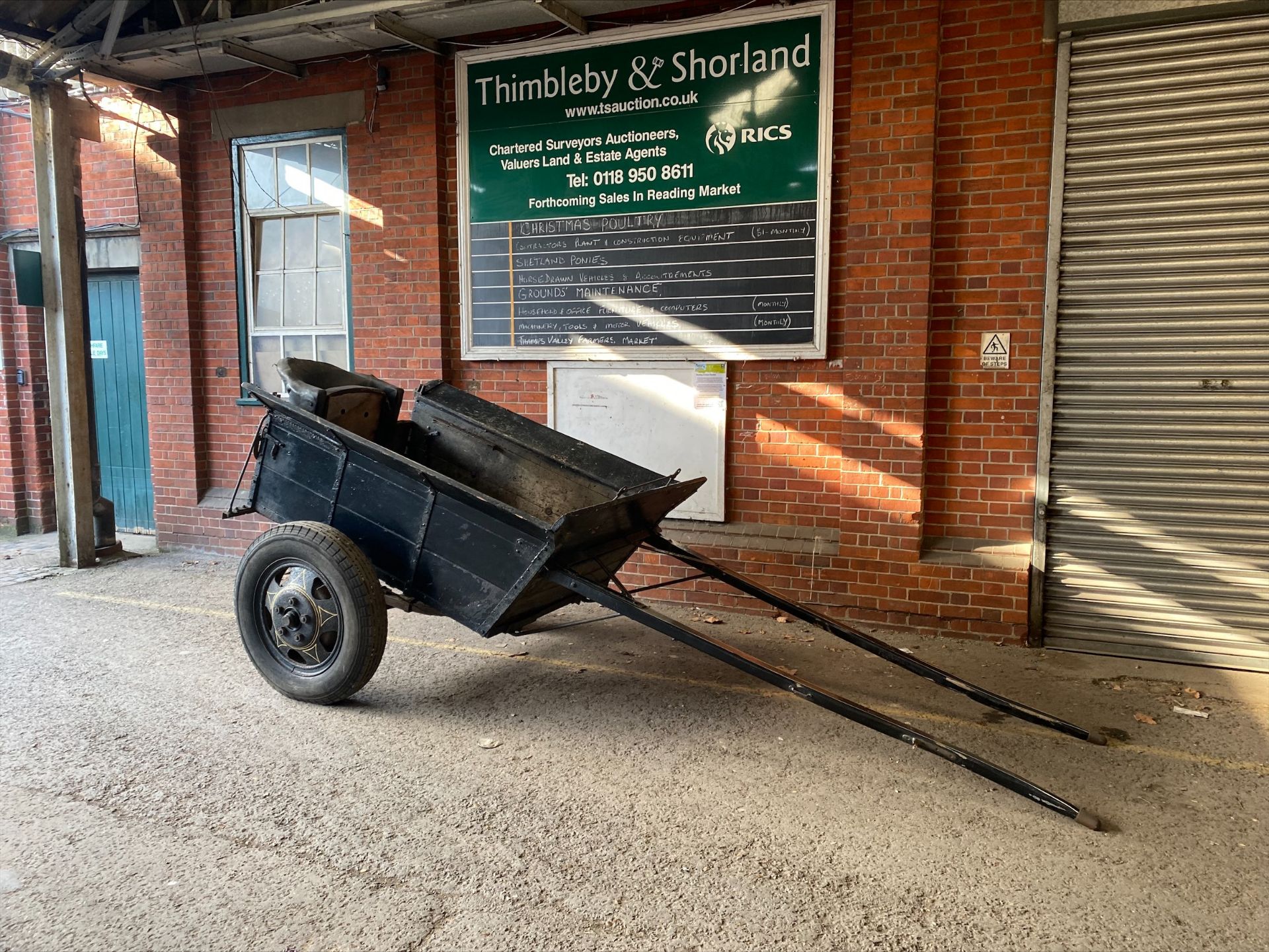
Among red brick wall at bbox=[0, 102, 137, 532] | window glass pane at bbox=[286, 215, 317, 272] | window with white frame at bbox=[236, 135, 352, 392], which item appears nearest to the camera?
window with white frame at bbox=[236, 135, 352, 392]

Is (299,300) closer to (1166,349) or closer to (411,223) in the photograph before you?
(411,223)

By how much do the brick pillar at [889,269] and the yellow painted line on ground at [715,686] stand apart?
150 centimetres

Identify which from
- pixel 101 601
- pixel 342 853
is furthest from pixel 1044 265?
pixel 101 601

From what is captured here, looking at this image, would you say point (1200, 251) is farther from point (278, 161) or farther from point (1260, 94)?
point (278, 161)

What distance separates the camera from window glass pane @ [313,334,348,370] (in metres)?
7.33

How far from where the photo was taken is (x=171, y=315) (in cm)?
775

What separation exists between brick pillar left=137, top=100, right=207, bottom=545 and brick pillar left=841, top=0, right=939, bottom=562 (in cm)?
597

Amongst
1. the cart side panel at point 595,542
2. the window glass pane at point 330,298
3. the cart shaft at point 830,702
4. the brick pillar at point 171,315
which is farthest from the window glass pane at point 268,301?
the cart shaft at point 830,702

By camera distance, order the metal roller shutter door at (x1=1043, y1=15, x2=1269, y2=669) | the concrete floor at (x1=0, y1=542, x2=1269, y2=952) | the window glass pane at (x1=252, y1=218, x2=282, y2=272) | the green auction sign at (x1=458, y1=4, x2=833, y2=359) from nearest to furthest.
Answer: the concrete floor at (x1=0, y1=542, x2=1269, y2=952) < the metal roller shutter door at (x1=1043, y1=15, x2=1269, y2=669) < the green auction sign at (x1=458, y1=4, x2=833, y2=359) < the window glass pane at (x1=252, y1=218, x2=282, y2=272)

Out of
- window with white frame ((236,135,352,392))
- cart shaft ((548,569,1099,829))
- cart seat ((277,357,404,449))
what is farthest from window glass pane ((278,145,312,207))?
cart shaft ((548,569,1099,829))

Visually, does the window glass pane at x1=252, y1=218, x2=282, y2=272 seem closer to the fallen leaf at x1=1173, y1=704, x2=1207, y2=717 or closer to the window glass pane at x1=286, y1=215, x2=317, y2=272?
the window glass pane at x1=286, y1=215, x2=317, y2=272

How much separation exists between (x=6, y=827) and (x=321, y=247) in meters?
5.37

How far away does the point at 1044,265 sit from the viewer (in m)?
5.27

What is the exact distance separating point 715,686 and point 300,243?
551 centimetres
